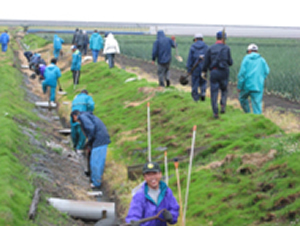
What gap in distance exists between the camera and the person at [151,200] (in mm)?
5801

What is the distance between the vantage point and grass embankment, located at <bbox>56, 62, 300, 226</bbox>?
27.3 ft

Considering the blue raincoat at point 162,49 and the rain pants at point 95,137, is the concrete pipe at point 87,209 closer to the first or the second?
the rain pants at point 95,137

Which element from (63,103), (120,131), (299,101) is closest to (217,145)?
(120,131)

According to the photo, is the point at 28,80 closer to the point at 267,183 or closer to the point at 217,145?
the point at 217,145

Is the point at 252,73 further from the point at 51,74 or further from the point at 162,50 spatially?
the point at 51,74

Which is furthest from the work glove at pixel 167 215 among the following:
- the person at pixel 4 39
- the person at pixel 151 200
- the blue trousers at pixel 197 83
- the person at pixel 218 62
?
the person at pixel 4 39

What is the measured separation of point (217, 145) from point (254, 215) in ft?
11.2

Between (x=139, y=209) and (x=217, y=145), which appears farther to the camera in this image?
(x=217, y=145)

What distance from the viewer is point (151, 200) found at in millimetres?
5848

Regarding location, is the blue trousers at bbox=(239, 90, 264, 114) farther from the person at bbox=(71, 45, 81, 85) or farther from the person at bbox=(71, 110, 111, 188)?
the person at bbox=(71, 45, 81, 85)

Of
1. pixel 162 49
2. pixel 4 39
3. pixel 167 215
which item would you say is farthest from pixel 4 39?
pixel 167 215

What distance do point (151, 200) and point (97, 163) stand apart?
6658mm

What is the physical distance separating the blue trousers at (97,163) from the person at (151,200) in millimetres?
6418

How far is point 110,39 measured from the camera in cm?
2545
